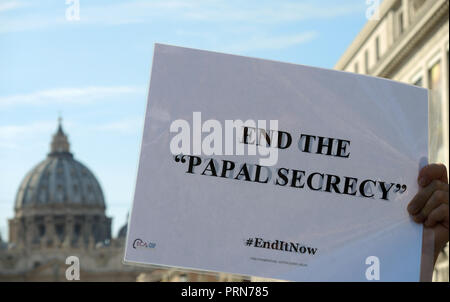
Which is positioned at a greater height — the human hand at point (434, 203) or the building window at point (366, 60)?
the building window at point (366, 60)

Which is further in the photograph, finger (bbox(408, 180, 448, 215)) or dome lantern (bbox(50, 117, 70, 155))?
dome lantern (bbox(50, 117, 70, 155))

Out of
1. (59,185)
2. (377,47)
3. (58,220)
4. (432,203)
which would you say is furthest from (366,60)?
(59,185)

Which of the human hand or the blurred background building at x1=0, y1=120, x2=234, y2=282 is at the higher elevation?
the blurred background building at x1=0, y1=120, x2=234, y2=282

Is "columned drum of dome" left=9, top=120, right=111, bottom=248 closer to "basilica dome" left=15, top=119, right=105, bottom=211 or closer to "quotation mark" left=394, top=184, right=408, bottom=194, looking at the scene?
"basilica dome" left=15, top=119, right=105, bottom=211

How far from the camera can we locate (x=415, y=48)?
1226 inches

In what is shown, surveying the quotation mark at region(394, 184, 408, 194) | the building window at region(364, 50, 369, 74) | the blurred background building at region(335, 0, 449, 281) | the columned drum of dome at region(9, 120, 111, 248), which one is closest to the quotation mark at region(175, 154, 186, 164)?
the quotation mark at region(394, 184, 408, 194)

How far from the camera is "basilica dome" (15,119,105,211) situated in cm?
13450

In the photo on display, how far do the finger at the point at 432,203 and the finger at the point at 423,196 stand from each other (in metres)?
0.01

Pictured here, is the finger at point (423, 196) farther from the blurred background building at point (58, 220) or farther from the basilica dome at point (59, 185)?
the basilica dome at point (59, 185)

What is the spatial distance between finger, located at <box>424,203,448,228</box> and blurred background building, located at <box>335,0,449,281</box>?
20.8 metres

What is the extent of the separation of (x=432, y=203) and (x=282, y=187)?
50 centimetres

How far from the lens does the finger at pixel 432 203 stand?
3.09 metres

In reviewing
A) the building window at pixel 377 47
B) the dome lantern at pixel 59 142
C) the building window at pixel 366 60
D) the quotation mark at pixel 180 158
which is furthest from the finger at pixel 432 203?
the dome lantern at pixel 59 142
